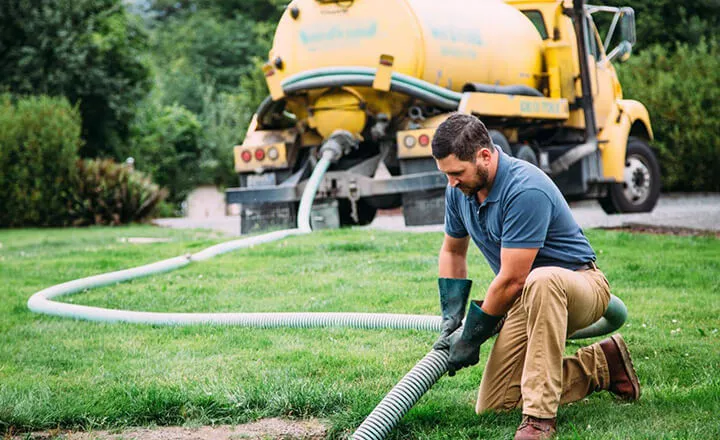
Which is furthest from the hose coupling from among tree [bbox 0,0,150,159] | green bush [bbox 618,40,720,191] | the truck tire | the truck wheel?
tree [bbox 0,0,150,159]

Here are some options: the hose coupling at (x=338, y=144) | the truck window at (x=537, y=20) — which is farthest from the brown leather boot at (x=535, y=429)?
the truck window at (x=537, y=20)

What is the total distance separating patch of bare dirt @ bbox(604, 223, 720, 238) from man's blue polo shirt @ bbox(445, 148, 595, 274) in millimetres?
6931

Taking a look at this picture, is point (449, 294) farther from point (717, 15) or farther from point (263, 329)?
point (717, 15)

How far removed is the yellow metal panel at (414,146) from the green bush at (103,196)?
9.17 m

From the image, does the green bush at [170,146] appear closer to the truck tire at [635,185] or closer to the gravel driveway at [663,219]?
the gravel driveway at [663,219]

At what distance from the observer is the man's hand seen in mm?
4152

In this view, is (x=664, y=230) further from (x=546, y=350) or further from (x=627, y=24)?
(x=546, y=350)

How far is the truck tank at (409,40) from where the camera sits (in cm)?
1114

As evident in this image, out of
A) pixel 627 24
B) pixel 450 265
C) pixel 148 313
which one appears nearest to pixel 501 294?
pixel 450 265

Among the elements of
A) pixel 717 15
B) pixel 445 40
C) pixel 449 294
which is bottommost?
pixel 449 294

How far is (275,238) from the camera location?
34.0 ft

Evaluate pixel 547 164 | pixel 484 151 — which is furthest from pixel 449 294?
pixel 547 164

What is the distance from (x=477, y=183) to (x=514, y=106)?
7734 millimetres

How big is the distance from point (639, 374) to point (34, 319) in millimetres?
4223
